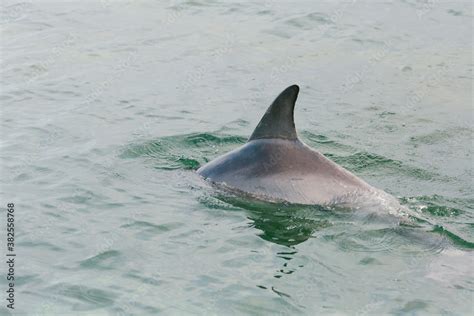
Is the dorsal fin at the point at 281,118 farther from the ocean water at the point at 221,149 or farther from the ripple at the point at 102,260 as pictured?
the ripple at the point at 102,260

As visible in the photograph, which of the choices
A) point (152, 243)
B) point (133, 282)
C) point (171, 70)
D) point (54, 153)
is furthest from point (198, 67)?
point (133, 282)

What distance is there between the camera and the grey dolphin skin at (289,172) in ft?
29.5

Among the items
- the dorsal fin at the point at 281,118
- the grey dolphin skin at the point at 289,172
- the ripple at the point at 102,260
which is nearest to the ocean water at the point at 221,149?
the ripple at the point at 102,260

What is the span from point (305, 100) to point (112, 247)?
21.6 ft

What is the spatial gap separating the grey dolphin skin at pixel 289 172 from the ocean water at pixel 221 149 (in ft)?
0.75

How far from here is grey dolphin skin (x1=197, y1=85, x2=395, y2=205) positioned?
29.5 ft

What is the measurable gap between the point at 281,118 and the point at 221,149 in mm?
2769

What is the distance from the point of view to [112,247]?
816 centimetres

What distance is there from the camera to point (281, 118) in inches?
350

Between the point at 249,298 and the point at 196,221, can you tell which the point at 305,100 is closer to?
the point at 196,221

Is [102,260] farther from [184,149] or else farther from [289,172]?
[184,149]

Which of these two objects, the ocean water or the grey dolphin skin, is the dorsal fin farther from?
the ocean water

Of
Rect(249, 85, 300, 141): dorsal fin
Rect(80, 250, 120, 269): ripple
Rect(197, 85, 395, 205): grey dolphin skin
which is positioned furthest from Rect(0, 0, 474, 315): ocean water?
Rect(249, 85, 300, 141): dorsal fin

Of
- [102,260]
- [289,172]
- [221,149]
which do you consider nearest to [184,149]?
[221,149]
